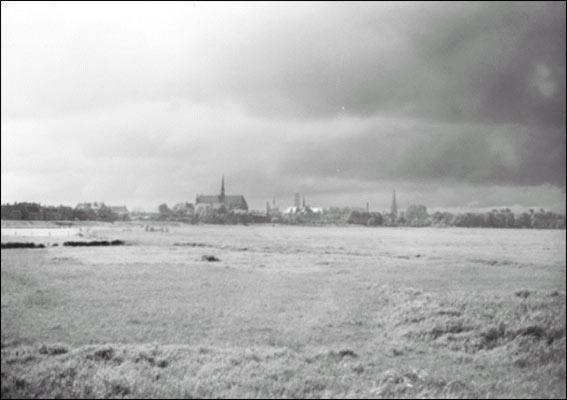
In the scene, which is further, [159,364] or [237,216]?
[237,216]

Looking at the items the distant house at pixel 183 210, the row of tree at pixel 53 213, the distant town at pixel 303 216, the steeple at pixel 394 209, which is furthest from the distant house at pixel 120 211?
the steeple at pixel 394 209

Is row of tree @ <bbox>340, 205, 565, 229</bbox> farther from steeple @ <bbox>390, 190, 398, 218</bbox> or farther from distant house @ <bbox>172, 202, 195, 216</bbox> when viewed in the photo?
distant house @ <bbox>172, 202, 195, 216</bbox>

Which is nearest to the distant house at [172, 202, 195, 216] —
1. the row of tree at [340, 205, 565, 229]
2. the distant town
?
the distant town

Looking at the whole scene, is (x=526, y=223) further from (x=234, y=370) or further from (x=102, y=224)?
(x=102, y=224)

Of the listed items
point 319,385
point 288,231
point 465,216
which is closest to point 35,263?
point 288,231

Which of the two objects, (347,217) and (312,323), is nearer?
(312,323)

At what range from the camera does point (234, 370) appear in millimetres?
10617

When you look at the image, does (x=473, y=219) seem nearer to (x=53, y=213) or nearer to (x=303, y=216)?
(x=303, y=216)

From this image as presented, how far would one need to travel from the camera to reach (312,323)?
13.9 metres

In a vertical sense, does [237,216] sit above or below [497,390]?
above

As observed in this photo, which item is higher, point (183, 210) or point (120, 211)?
point (183, 210)

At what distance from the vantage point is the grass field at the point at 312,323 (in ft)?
33.5

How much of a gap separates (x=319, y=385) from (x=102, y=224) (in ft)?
168

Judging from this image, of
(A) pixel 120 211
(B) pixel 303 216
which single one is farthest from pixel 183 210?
A: (A) pixel 120 211
